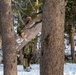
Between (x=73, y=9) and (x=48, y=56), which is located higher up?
(x=73, y=9)

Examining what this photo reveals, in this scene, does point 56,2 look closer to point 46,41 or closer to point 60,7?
point 60,7

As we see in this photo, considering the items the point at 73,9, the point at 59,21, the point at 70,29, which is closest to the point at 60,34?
the point at 59,21

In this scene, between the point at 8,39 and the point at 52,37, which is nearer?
the point at 52,37

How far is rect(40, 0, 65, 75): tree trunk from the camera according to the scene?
369cm

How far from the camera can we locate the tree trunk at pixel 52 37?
145 inches

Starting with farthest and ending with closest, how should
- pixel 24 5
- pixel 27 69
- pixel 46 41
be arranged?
pixel 24 5
pixel 27 69
pixel 46 41

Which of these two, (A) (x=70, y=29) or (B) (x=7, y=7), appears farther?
(A) (x=70, y=29)

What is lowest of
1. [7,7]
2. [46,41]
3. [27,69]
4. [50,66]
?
[27,69]

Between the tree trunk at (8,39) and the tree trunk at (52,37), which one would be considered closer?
the tree trunk at (52,37)

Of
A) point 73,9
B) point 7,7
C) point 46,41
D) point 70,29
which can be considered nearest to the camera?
point 46,41

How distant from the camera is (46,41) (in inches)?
146

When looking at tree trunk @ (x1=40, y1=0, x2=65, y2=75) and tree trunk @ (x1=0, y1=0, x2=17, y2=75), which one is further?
tree trunk @ (x1=0, y1=0, x2=17, y2=75)

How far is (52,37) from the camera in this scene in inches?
146

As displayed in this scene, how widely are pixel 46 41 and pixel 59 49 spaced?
182 mm
